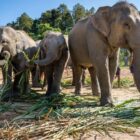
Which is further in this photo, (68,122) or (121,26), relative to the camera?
(121,26)

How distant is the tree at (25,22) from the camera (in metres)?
42.5

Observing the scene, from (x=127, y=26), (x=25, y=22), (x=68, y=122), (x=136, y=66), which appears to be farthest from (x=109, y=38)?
(x=25, y=22)

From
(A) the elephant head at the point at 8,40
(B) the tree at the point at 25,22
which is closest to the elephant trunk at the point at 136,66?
(A) the elephant head at the point at 8,40

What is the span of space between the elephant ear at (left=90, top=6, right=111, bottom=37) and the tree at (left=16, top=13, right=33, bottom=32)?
1401 inches

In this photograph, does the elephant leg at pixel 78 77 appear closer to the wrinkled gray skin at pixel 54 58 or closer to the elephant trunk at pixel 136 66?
the wrinkled gray skin at pixel 54 58

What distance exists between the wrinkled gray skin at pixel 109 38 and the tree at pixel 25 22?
35355 mm

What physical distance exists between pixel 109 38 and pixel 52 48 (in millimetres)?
1488

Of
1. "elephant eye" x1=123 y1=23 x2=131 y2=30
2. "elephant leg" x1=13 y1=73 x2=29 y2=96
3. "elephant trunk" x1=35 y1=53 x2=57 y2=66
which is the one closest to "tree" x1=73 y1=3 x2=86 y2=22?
"elephant leg" x1=13 y1=73 x2=29 y2=96

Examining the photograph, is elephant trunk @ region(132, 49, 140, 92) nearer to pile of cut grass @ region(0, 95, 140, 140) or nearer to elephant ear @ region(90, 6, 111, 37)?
pile of cut grass @ region(0, 95, 140, 140)

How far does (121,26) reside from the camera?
6453 millimetres

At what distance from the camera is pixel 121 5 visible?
664 cm

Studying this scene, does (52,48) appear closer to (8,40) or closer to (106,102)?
(8,40)

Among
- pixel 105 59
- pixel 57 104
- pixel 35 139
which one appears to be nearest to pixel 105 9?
pixel 105 59

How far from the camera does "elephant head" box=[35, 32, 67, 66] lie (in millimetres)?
7688
